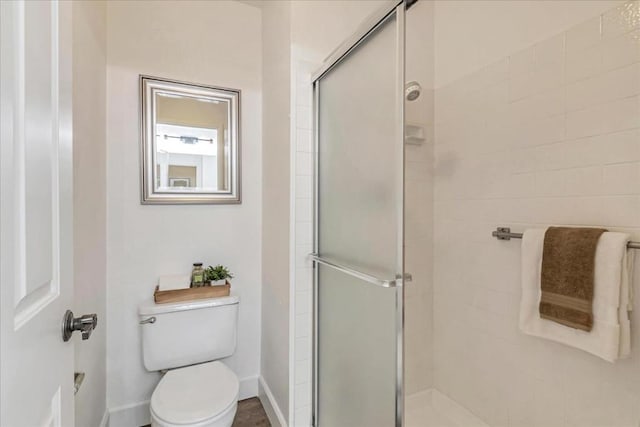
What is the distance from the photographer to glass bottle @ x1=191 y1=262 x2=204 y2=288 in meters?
1.71

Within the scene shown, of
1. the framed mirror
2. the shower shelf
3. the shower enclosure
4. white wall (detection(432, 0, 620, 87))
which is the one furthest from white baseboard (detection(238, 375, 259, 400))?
white wall (detection(432, 0, 620, 87))

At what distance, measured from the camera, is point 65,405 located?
0.67 metres

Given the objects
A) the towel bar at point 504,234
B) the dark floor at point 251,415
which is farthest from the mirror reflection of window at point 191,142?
the towel bar at point 504,234

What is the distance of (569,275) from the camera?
3.97 ft

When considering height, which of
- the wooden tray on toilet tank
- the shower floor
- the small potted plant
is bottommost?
the shower floor

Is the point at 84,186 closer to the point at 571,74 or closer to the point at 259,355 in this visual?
the point at 259,355

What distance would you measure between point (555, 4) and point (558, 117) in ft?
1.65

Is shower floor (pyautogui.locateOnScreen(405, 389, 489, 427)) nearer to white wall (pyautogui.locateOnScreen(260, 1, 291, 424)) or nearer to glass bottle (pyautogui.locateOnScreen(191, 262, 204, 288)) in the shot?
white wall (pyautogui.locateOnScreen(260, 1, 291, 424))

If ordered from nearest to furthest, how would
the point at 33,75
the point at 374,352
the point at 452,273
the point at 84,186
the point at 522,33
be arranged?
the point at 33,75 → the point at 374,352 → the point at 84,186 → the point at 522,33 → the point at 452,273

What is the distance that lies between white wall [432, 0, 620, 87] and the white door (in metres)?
1.80

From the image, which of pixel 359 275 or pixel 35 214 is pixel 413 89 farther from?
pixel 35 214

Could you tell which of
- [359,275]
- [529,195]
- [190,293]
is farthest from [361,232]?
[190,293]

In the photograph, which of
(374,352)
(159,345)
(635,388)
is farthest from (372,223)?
(159,345)

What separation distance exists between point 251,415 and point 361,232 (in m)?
1.39
